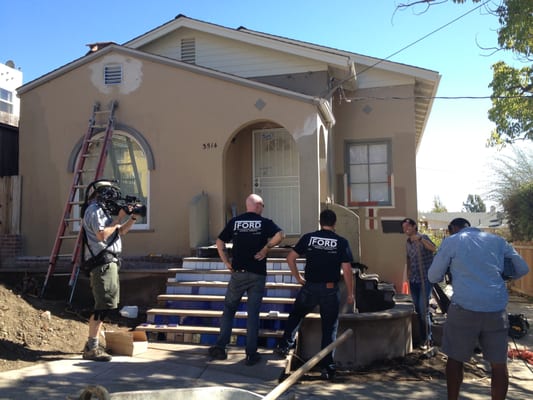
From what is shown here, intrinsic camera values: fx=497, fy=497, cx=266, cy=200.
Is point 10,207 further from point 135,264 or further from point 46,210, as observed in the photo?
point 135,264

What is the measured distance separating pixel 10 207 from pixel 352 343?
23.1 feet

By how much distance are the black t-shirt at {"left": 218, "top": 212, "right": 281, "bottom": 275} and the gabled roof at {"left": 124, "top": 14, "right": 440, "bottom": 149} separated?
19.8ft

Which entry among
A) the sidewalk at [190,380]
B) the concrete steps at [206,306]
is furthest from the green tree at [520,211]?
the concrete steps at [206,306]

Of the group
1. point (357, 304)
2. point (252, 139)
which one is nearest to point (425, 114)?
point (252, 139)

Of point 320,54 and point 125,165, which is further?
point 320,54

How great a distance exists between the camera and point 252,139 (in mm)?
10727

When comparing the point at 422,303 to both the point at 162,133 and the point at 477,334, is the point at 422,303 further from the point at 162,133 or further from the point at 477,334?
the point at 162,133

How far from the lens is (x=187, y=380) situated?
4.93 m

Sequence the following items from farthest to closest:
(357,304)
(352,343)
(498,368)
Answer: (357,304) → (352,343) → (498,368)

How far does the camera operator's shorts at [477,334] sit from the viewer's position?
4.38 metres

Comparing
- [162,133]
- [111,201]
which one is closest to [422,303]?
[111,201]

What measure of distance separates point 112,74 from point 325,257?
19.8ft

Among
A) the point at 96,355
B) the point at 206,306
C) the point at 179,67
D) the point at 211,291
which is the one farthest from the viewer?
the point at 179,67

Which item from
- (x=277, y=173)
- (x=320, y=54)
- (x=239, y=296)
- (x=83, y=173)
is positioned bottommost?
(x=239, y=296)
